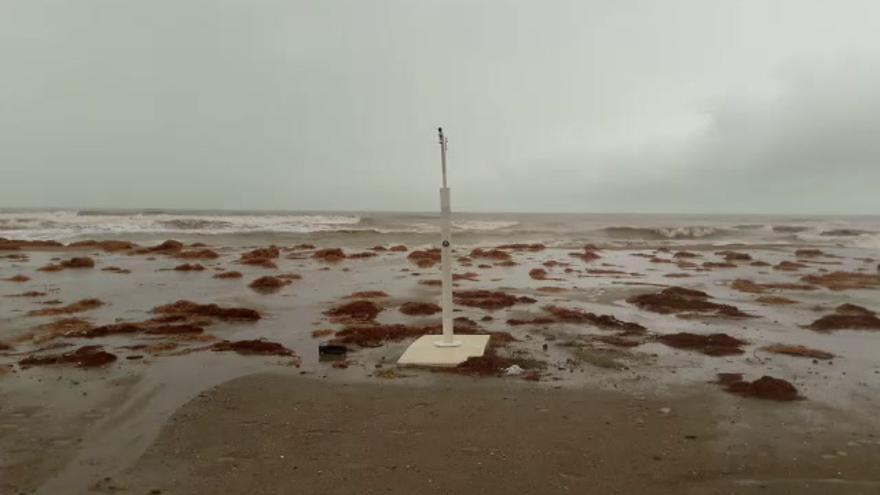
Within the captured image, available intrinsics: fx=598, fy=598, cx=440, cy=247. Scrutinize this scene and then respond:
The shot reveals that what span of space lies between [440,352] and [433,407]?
2.87 meters

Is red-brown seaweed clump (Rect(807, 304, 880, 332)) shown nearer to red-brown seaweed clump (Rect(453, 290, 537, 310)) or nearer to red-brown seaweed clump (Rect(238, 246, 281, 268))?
red-brown seaweed clump (Rect(453, 290, 537, 310))

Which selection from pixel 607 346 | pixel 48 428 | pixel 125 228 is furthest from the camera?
pixel 125 228

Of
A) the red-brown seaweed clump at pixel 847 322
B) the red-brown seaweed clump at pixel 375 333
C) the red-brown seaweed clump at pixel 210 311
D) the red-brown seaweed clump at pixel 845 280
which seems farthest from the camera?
the red-brown seaweed clump at pixel 845 280

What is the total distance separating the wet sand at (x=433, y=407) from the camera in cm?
620

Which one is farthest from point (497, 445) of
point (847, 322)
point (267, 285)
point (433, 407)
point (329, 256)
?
point (329, 256)

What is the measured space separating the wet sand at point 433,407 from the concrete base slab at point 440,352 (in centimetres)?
48

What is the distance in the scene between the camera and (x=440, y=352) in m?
11.2

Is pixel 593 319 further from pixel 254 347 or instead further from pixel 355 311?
pixel 254 347

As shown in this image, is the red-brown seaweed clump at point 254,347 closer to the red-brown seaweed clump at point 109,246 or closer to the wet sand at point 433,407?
the wet sand at point 433,407

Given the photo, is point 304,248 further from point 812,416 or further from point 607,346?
point 812,416

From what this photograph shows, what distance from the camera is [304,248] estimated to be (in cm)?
4347

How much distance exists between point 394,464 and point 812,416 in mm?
5706

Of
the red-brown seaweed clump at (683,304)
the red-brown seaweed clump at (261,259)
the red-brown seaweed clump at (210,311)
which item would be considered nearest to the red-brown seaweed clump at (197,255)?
the red-brown seaweed clump at (261,259)

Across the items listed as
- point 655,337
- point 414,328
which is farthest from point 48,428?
point 655,337
